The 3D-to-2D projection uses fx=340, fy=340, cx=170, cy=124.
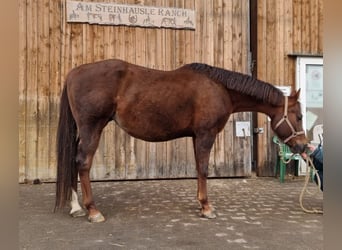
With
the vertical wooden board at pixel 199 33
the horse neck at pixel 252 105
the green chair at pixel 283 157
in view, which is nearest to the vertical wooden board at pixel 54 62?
the vertical wooden board at pixel 199 33

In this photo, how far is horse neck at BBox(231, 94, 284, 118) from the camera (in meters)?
3.76

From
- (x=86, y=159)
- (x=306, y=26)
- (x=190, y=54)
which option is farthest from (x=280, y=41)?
(x=86, y=159)

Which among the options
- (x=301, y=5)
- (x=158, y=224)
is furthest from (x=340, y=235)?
(x=301, y=5)

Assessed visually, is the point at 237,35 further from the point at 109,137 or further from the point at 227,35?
the point at 109,137

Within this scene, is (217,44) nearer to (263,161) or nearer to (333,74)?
(263,161)

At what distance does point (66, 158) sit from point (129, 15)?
2.95m

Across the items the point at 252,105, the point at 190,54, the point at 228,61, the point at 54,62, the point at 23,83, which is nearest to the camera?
the point at 252,105

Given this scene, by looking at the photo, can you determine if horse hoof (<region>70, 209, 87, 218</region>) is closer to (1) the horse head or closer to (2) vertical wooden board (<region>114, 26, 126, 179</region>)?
(2) vertical wooden board (<region>114, 26, 126, 179</region>)

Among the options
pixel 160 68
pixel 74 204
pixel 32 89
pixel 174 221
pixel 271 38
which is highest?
pixel 271 38

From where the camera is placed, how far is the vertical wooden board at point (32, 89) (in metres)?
5.22

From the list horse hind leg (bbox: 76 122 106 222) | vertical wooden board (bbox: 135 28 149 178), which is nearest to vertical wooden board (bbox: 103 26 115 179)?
vertical wooden board (bbox: 135 28 149 178)

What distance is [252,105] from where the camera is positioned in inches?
150

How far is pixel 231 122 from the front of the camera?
5832 millimetres

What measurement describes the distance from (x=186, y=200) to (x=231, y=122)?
2055 mm
